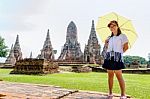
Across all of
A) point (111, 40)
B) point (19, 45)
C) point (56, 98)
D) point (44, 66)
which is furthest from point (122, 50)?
point (19, 45)

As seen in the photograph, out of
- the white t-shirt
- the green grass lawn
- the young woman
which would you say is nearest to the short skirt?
the young woman

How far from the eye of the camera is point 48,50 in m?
54.4

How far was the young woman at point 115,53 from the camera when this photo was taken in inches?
211

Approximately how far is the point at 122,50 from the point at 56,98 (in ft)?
5.34

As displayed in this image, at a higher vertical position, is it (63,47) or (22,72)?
(63,47)

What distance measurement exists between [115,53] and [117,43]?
214 millimetres

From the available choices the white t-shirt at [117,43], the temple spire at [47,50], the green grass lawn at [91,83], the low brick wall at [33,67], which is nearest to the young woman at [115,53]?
the white t-shirt at [117,43]

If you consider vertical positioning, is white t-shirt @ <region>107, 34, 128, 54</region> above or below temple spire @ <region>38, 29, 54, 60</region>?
below

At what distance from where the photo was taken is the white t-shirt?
5.46m

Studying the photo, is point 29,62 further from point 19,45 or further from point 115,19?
point 19,45

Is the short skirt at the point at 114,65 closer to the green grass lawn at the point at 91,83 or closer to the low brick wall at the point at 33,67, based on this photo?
the green grass lawn at the point at 91,83

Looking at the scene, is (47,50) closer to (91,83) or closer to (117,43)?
(91,83)

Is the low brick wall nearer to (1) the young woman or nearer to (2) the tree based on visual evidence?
(1) the young woman

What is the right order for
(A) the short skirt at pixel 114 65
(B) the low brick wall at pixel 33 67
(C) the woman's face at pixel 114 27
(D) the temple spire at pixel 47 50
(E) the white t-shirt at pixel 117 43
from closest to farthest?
(A) the short skirt at pixel 114 65 → (E) the white t-shirt at pixel 117 43 → (C) the woman's face at pixel 114 27 → (B) the low brick wall at pixel 33 67 → (D) the temple spire at pixel 47 50
